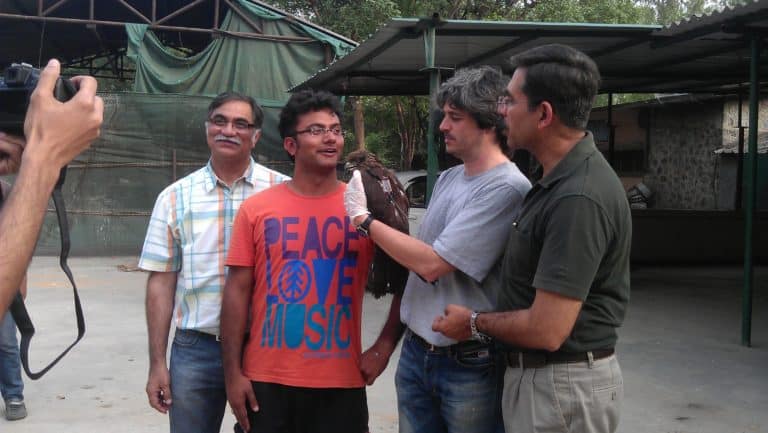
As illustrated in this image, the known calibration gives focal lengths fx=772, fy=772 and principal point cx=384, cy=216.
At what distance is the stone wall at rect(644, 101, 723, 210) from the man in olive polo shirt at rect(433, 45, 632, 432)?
54.0ft

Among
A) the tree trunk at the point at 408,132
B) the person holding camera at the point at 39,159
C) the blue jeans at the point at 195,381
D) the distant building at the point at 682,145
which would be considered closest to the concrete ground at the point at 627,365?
the blue jeans at the point at 195,381

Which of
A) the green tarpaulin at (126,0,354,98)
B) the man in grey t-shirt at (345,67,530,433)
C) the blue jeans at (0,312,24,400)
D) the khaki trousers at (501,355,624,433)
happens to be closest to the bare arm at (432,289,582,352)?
the khaki trousers at (501,355,624,433)

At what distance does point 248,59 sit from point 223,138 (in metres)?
10.8

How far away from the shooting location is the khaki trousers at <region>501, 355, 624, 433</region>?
6.93ft

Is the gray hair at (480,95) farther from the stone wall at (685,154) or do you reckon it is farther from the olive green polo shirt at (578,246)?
the stone wall at (685,154)

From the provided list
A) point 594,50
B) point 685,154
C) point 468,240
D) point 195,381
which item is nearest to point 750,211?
point 594,50

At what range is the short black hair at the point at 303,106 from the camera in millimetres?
2717

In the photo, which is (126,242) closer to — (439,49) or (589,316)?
(439,49)

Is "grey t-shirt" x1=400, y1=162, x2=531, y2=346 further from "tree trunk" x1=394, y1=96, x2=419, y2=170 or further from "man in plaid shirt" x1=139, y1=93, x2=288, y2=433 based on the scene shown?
"tree trunk" x1=394, y1=96, x2=419, y2=170

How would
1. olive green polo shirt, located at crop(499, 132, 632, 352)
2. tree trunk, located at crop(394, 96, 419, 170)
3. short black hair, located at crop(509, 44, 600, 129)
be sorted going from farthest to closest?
tree trunk, located at crop(394, 96, 419, 170) → short black hair, located at crop(509, 44, 600, 129) → olive green polo shirt, located at crop(499, 132, 632, 352)

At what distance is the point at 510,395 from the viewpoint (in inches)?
88.2

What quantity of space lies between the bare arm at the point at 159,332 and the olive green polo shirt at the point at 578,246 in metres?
1.32

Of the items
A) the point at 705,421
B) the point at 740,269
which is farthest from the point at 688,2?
the point at 705,421

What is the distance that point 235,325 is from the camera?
2605mm
